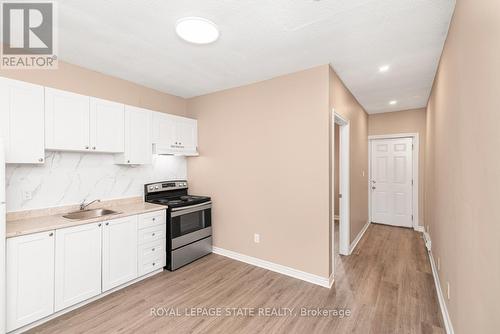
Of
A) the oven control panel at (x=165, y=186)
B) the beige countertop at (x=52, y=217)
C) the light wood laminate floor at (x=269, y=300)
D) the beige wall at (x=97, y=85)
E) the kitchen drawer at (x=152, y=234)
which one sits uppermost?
the beige wall at (x=97, y=85)

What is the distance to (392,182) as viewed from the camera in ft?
17.2

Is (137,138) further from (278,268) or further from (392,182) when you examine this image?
(392,182)

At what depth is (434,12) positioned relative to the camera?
6.02ft

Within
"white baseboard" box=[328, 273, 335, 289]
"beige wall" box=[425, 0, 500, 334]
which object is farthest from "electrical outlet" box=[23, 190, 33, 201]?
"beige wall" box=[425, 0, 500, 334]

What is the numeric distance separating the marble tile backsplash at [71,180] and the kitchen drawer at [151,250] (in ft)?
2.76

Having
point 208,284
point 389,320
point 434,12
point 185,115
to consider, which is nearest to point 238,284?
point 208,284

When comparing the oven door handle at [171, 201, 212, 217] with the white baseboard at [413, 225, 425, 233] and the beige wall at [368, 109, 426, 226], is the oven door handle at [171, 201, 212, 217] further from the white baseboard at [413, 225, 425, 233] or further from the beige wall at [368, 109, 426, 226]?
the white baseboard at [413, 225, 425, 233]

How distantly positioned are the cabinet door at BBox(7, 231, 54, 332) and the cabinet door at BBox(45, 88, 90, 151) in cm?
94

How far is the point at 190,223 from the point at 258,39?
2.60 m

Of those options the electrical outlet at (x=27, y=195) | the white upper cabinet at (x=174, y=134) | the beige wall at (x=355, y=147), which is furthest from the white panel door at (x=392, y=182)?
the electrical outlet at (x=27, y=195)

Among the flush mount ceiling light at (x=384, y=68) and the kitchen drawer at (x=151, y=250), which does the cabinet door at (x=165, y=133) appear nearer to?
the kitchen drawer at (x=151, y=250)

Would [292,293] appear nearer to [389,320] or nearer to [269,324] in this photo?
[269,324]

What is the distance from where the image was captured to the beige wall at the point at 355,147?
3.13 m

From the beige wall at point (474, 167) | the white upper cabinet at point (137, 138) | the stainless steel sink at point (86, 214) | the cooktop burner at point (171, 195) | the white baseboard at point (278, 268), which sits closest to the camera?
the beige wall at point (474, 167)
